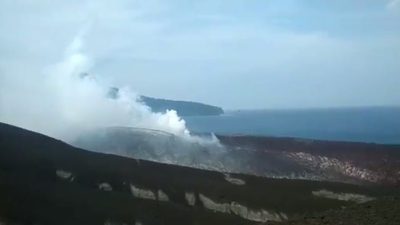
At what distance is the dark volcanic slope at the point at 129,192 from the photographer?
172ft

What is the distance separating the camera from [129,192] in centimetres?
6794

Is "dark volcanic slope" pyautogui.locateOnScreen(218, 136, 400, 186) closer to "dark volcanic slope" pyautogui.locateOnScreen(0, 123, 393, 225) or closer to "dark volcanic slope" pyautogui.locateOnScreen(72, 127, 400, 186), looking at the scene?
"dark volcanic slope" pyautogui.locateOnScreen(72, 127, 400, 186)

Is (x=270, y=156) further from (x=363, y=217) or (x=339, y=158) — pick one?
(x=363, y=217)

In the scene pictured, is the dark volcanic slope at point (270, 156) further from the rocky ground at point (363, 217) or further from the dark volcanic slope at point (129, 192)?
the rocky ground at point (363, 217)

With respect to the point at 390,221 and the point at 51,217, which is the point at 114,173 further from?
the point at 390,221

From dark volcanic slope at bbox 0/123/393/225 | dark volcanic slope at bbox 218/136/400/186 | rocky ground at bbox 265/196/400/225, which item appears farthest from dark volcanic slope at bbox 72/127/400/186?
rocky ground at bbox 265/196/400/225

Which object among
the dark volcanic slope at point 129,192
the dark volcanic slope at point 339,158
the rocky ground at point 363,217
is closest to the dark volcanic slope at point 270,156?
the dark volcanic slope at point 339,158

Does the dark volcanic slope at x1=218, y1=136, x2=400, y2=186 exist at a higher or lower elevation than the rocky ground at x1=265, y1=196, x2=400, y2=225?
higher

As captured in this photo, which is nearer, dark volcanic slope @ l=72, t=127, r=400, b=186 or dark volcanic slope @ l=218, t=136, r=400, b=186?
dark volcanic slope @ l=72, t=127, r=400, b=186

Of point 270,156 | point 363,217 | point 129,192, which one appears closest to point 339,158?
point 270,156

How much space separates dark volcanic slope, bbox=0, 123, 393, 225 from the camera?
52531 mm

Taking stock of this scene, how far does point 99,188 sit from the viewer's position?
66188 millimetres

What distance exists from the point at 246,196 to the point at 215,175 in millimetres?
11973

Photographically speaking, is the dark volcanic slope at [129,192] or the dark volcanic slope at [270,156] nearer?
the dark volcanic slope at [129,192]
